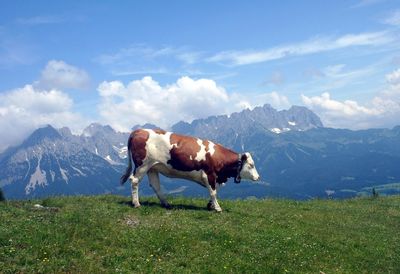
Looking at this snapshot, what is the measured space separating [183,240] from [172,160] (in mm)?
6821

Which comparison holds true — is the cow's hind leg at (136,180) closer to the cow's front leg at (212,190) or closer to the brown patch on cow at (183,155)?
the brown patch on cow at (183,155)

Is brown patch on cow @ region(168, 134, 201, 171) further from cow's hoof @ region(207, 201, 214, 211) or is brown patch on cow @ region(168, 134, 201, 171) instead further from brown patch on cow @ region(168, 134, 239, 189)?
cow's hoof @ region(207, 201, 214, 211)

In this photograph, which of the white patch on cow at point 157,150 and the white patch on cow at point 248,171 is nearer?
the white patch on cow at point 157,150

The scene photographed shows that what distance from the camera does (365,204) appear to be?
3325 cm

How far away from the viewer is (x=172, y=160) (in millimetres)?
23750

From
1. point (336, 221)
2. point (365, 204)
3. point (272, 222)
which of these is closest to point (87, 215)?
point (272, 222)

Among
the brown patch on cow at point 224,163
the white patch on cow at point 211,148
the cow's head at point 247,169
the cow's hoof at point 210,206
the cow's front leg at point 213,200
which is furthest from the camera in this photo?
the cow's head at point 247,169

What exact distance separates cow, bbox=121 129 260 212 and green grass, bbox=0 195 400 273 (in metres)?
1.36

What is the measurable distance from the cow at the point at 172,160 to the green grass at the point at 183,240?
4.45 ft

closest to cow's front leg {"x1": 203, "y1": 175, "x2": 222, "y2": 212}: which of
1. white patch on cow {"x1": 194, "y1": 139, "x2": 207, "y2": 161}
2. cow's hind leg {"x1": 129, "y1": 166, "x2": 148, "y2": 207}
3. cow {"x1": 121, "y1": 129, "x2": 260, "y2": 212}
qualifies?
cow {"x1": 121, "y1": 129, "x2": 260, "y2": 212}

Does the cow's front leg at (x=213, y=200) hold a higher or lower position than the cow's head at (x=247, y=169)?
lower

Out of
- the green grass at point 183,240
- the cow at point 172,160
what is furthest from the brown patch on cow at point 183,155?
the green grass at point 183,240

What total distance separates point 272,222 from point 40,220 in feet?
35.2

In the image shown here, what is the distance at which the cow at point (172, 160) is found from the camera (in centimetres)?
2359
